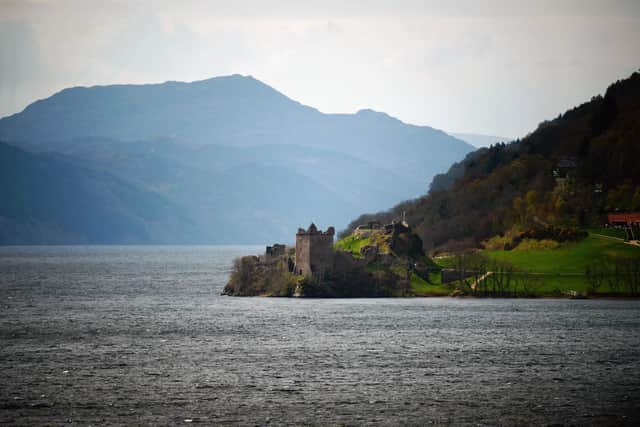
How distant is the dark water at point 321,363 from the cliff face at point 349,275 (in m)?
16.9

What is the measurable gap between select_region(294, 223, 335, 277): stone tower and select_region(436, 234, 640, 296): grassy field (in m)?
24.4

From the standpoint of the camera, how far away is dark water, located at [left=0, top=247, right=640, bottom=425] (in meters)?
58.8

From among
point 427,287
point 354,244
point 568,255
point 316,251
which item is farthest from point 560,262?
point 316,251

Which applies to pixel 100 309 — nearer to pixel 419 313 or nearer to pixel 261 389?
pixel 419 313

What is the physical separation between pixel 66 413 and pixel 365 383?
2083cm

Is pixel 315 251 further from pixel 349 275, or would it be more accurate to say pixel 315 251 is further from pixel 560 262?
pixel 560 262

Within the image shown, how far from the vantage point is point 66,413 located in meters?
57.7

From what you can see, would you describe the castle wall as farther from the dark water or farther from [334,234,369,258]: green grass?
the dark water

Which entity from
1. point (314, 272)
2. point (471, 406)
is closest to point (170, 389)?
point (471, 406)

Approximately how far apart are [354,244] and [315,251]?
29183mm

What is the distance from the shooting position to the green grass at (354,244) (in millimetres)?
168225

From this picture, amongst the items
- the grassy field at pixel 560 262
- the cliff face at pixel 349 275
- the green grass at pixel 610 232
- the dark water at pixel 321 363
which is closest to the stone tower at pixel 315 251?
the cliff face at pixel 349 275

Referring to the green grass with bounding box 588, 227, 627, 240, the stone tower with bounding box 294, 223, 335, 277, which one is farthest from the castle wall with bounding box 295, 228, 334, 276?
the green grass with bounding box 588, 227, 627, 240

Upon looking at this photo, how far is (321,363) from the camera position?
78.5m
